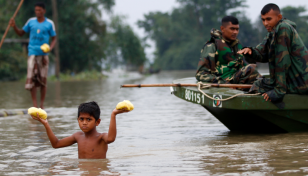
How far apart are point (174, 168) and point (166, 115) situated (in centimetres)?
460

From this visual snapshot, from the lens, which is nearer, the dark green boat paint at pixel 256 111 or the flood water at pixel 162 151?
the flood water at pixel 162 151

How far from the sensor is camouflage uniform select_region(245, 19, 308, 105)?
537cm

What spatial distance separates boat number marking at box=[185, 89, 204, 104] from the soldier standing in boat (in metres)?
0.63

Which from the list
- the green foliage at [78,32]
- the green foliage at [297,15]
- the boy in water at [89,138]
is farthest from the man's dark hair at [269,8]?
the green foliage at [297,15]

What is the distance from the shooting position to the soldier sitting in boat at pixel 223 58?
654cm

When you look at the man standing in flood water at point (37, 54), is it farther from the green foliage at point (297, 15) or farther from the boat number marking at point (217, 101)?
the green foliage at point (297, 15)

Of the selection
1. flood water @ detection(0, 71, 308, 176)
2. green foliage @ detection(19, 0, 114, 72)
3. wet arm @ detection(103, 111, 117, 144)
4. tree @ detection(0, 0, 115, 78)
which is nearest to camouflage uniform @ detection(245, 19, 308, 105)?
flood water @ detection(0, 71, 308, 176)

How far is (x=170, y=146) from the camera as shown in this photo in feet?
17.2

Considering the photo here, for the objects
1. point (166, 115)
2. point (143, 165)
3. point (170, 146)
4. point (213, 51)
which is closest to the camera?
point (143, 165)

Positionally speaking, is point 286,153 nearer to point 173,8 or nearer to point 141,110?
point 141,110

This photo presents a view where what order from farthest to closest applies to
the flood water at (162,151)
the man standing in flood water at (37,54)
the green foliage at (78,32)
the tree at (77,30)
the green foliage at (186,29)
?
the green foliage at (186,29)
the green foliage at (78,32)
the tree at (77,30)
the man standing in flood water at (37,54)
the flood water at (162,151)

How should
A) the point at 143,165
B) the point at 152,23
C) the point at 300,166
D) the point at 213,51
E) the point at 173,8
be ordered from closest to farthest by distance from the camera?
the point at 300,166, the point at 143,165, the point at 213,51, the point at 173,8, the point at 152,23

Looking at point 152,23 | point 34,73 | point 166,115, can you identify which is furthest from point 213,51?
point 152,23

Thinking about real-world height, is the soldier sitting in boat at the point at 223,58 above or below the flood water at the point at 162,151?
above
